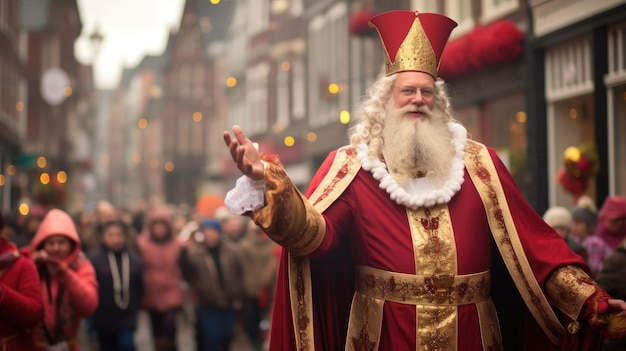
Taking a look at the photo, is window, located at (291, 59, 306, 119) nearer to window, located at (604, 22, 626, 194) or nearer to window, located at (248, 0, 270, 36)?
window, located at (248, 0, 270, 36)

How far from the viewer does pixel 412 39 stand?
5332 millimetres

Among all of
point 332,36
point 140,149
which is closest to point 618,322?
point 332,36

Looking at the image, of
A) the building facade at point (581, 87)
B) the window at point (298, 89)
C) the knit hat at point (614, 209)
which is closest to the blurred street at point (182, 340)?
the building facade at point (581, 87)

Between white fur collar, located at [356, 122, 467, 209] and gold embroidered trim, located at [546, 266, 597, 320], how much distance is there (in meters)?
0.66

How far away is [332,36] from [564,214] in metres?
20.1

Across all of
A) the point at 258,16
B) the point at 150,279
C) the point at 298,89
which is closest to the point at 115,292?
the point at 150,279

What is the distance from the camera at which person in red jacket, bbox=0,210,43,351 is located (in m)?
6.31

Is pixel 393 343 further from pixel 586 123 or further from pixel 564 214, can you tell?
pixel 586 123

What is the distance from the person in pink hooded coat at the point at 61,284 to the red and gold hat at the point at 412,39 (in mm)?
3243

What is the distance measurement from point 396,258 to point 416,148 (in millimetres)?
578

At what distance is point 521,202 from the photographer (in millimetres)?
5281

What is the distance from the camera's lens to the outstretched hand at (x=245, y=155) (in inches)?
178

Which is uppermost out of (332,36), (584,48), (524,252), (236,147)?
(332,36)

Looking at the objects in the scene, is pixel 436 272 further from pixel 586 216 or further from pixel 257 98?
pixel 257 98
